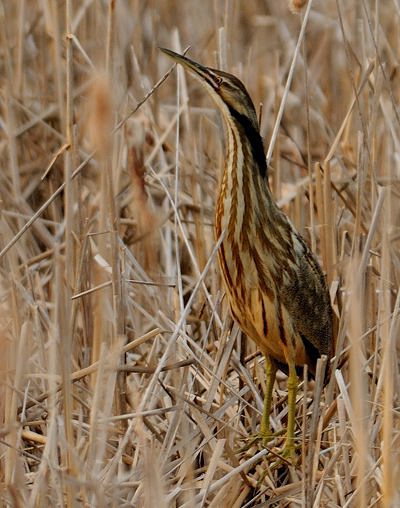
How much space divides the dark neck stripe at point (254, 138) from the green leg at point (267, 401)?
1.60 ft

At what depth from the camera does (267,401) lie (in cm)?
260

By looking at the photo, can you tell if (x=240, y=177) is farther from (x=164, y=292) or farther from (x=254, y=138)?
(x=164, y=292)

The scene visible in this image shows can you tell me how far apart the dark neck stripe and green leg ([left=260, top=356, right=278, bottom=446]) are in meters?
0.49

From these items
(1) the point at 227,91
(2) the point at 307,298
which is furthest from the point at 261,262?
(1) the point at 227,91

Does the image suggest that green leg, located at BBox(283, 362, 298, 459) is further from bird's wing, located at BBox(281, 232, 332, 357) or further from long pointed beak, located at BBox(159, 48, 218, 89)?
long pointed beak, located at BBox(159, 48, 218, 89)

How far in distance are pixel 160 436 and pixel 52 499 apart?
41 cm

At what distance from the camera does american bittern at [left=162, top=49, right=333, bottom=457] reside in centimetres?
243

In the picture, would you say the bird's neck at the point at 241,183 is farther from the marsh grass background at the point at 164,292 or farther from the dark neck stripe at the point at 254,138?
the marsh grass background at the point at 164,292

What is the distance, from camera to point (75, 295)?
98.7 inches

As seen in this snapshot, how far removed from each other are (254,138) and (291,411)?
0.62m

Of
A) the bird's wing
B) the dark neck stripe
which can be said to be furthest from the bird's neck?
the bird's wing

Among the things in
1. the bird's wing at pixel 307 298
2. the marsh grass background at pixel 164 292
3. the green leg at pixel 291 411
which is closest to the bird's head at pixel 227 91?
the marsh grass background at pixel 164 292

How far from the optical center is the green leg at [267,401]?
A: 2.56 metres

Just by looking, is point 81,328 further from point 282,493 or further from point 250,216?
point 282,493
